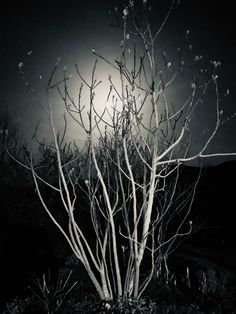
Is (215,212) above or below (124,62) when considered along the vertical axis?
below

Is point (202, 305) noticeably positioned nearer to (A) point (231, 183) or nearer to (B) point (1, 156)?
(A) point (231, 183)

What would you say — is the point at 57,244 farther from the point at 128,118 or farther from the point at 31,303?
the point at 128,118

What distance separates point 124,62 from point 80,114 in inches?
46.8

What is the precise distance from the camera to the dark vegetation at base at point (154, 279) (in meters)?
7.17

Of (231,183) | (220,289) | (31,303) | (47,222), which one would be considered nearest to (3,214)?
(47,222)

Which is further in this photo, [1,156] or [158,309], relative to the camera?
[1,156]

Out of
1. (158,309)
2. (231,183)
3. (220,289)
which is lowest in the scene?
(220,289)

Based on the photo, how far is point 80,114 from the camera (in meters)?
5.52

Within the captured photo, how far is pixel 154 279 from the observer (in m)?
9.10

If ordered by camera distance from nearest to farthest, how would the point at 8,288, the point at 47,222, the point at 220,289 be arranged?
the point at 220,289, the point at 8,288, the point at 47,222

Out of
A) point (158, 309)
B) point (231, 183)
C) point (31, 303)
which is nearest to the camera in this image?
point (158, 309)

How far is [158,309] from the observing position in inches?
251

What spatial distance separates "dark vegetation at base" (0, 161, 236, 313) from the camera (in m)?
7.17

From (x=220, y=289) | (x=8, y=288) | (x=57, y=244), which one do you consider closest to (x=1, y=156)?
(x=57, y=244)
